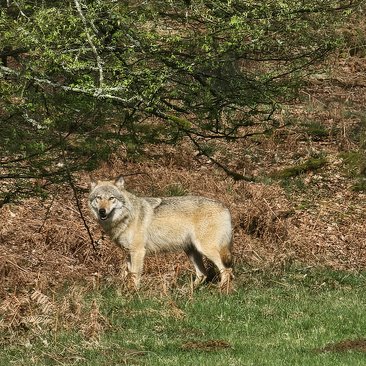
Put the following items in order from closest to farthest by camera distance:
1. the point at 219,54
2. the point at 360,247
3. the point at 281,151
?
the point at 219,54, the point at 360,247, the point at 281,151

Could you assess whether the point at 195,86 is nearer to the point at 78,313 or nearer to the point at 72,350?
the point at 78,313

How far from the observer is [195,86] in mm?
11164

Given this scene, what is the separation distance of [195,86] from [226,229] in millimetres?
2861

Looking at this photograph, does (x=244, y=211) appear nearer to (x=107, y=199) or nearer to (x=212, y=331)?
(x=107, y=199)

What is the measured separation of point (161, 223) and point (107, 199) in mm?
940

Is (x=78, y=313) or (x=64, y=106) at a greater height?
(x=64, y=106)

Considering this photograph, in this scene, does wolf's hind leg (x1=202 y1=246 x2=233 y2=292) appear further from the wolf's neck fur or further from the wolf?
the wolf's neck fur

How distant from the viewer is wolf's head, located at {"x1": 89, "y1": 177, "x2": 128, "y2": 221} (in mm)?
13273

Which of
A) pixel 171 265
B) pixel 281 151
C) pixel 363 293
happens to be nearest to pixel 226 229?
pixel 171 265

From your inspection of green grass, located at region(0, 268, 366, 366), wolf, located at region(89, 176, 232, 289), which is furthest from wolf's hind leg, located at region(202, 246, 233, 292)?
green grass, located at region(0, 268, 366, 366)

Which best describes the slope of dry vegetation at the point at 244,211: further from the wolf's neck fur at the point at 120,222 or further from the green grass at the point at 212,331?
the wolf's neck fur at the point at 120,222

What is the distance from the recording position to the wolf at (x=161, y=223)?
13.1m

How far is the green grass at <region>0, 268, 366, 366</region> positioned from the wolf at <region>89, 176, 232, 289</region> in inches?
52.1

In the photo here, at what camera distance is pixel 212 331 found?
9.34m
